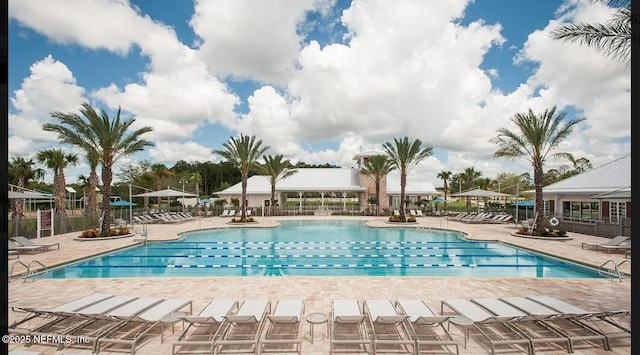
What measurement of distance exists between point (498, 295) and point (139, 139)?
18.7 meters

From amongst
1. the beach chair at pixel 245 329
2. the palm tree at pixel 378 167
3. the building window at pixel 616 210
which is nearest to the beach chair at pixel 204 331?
the beach chair at pixel 245 329

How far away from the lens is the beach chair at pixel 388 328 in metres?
4.78

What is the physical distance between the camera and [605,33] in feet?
21.0

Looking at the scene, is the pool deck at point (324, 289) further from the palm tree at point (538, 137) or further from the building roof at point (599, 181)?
the building roof at point (599, 181)

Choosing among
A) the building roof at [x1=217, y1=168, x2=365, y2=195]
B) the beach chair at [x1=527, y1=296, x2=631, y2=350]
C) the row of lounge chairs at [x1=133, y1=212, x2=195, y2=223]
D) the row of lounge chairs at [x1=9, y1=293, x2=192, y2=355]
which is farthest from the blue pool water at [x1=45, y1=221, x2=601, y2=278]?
the building roof at [x1=217, y1=168, x2=365, y2=195]

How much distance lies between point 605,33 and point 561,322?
5696mm

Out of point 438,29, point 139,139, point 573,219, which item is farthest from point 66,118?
point 573,219

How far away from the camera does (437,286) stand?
8141 mm

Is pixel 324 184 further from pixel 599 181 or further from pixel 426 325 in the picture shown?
pixel 426 325

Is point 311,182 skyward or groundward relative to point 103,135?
groundward

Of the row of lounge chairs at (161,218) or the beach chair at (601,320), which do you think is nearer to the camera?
the beach chair at (601,320)

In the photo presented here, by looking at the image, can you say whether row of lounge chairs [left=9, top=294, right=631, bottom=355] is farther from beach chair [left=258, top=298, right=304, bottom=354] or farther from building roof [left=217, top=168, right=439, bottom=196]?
Result: building roof [left=217, top=168, right=439, bottom=196]

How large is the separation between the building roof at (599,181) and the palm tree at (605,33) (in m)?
15.8

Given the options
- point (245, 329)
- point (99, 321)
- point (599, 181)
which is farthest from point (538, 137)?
point (99, 321)
